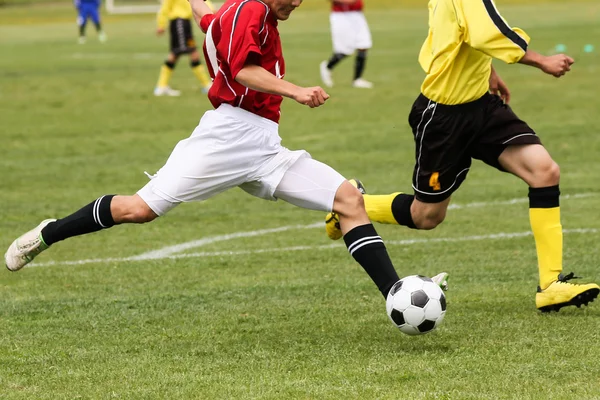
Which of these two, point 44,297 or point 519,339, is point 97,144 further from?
point 519,339

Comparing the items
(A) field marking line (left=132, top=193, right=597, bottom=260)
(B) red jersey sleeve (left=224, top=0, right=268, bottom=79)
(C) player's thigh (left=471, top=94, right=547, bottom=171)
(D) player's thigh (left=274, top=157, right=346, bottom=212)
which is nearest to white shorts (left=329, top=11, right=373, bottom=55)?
(A) field marking line (left=132, top=193, right=597, bottom=260)

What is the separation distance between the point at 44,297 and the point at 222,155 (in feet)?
5.65

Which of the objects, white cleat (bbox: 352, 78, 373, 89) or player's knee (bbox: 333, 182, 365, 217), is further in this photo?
white cleat (bbox: 352, 78, 373, 89)

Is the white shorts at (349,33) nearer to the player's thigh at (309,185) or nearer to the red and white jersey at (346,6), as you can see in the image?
the red and white jersey at (346,6)

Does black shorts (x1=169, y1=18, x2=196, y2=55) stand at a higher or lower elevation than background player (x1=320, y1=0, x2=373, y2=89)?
higher

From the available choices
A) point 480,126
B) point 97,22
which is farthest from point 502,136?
point 97,22

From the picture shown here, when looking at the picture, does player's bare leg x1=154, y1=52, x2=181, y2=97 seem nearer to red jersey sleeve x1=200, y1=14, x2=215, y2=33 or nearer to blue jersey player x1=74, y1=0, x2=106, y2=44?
red jersey sleeve x1=200, y1=14, x2=215, y2=33

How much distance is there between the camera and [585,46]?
2561 cm

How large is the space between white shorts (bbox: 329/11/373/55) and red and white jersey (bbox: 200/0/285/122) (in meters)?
14.4

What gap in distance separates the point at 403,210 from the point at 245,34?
6.43 ft

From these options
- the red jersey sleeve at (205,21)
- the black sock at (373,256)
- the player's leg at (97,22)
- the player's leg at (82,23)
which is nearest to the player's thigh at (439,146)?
the black sock at (373,256)

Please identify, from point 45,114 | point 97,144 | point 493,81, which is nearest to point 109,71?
point 45,114

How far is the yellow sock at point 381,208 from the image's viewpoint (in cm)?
717

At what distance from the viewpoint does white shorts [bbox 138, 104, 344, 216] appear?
585cm
